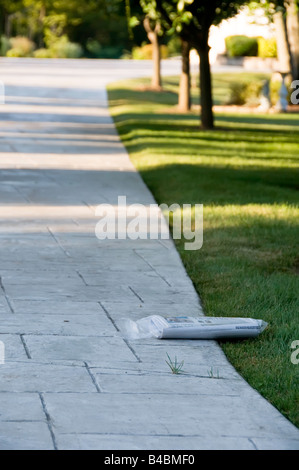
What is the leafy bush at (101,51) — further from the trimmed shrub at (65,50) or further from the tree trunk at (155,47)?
the tree trunk at (155,47)

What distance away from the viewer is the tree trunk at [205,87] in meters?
17.8

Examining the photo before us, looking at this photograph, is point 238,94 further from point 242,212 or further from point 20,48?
point 20,48

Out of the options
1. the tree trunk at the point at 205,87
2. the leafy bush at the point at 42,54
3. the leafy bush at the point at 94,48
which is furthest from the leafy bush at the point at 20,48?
the tree trunk at the point at 205,87

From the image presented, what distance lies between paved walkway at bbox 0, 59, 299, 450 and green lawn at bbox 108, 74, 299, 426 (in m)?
0.18

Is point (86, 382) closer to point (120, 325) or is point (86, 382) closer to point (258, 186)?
point (120, 325)

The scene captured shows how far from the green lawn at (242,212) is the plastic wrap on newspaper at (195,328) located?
8 cm

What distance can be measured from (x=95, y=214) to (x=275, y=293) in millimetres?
3282

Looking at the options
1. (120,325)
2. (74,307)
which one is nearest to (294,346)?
(120,325)

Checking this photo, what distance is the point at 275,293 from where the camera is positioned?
650 centimetres

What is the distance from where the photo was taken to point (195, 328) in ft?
18.0

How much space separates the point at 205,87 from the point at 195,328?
12974mm

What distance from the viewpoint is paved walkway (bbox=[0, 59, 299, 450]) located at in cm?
402

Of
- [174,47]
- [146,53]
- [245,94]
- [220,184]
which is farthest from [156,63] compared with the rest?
[174,47]
